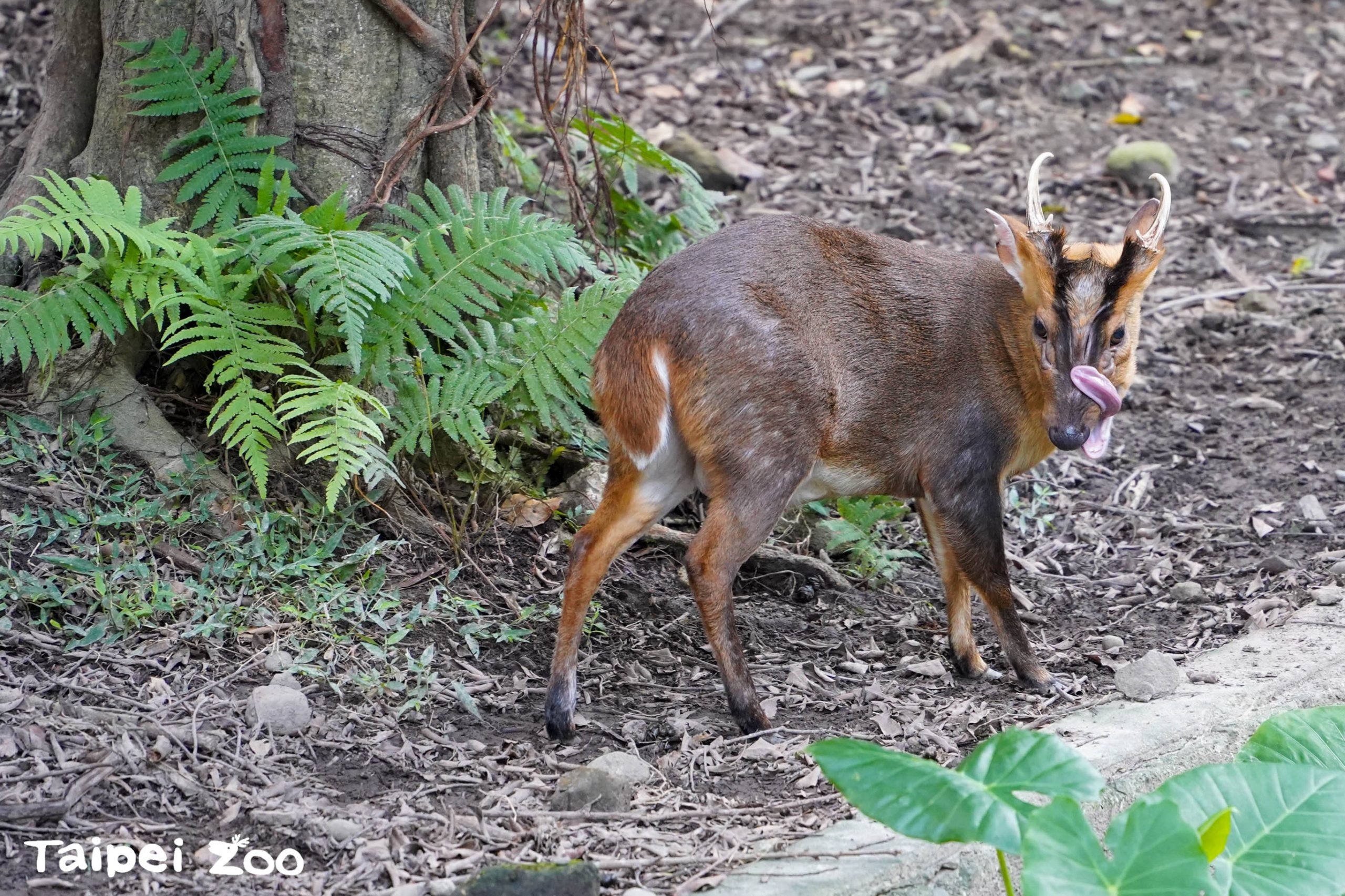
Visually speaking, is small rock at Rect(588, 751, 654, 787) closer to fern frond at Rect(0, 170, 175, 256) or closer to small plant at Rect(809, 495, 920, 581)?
small plant at Rect(809, 495, 920, 581)

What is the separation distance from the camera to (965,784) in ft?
9.86

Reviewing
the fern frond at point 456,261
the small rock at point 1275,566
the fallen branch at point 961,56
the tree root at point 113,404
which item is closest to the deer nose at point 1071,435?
the small rock at point 1275,566

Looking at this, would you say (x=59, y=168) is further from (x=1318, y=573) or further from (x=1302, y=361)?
(x=1302, y=361)

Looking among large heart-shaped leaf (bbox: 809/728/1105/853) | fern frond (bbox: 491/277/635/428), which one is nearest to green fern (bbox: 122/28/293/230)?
fern frond (bbox: 491/277/635/428)

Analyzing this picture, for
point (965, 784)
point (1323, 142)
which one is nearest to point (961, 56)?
point (1323, 142)

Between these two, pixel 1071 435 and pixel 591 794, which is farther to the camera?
pixel 1071 435

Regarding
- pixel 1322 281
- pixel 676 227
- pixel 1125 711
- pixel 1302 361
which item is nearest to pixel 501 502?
pixel 676 227

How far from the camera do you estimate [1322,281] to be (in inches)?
301

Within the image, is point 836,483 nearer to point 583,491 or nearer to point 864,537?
point 864,537

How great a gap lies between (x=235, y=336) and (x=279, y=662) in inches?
42.2

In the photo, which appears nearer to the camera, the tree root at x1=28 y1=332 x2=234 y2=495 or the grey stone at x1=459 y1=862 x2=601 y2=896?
the grey stone at x1=459 y1=862 x2=601 y2=896

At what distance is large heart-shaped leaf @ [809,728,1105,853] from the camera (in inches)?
114

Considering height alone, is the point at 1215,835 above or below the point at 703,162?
below

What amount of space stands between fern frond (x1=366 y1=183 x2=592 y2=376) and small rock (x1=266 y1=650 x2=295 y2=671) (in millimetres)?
1028
